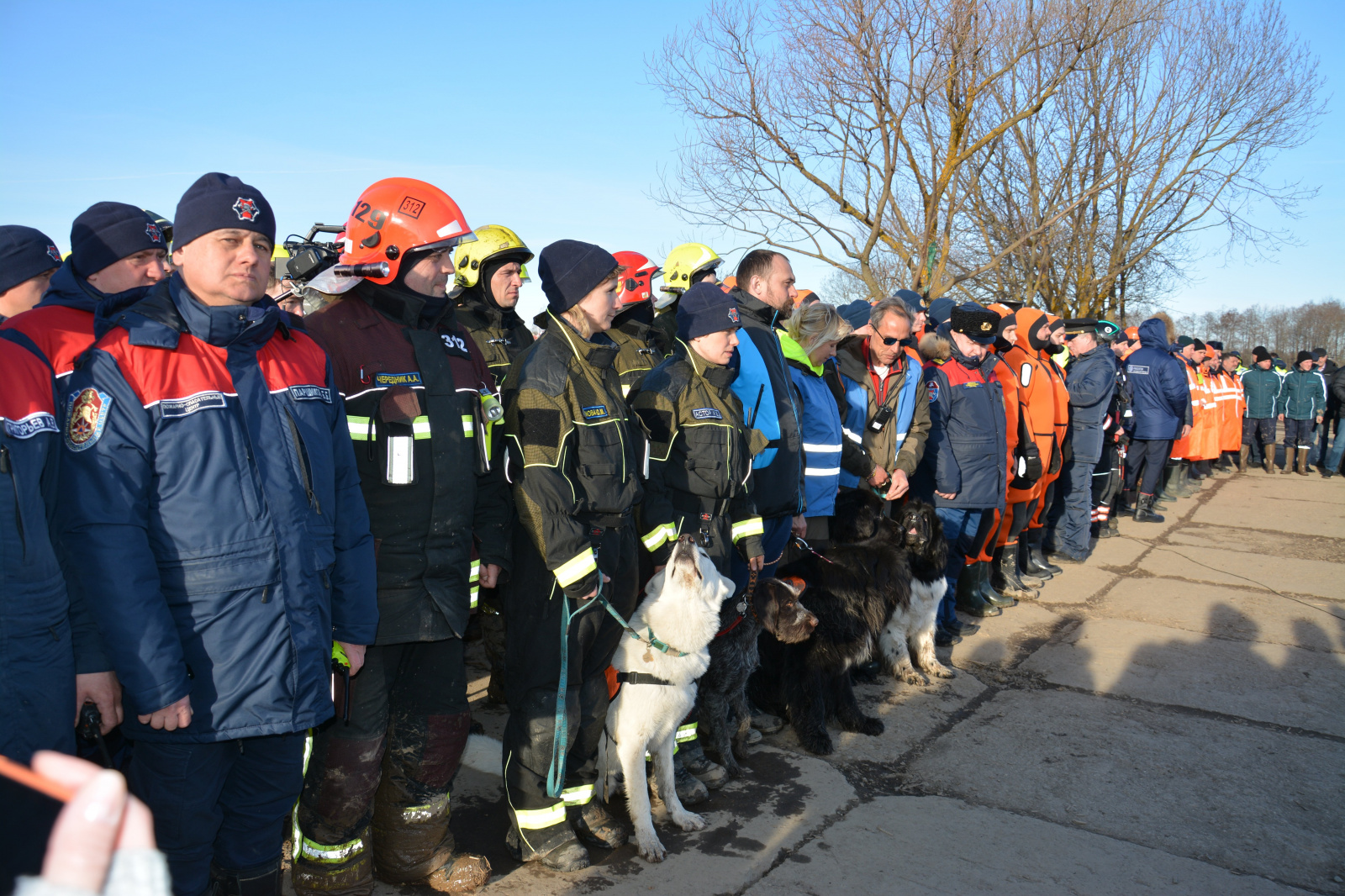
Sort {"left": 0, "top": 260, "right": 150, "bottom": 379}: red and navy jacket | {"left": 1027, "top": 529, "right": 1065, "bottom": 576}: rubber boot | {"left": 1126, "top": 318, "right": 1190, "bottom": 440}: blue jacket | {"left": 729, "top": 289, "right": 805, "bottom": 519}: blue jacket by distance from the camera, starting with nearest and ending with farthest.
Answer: {"left": 0, "top": 260, "right": 150, "bottom": 379}: red and navy jacket → {"left": 729, "top": 289, "right": 805, "bottom": 519}: blue jacket → {"left": 1027, "top": 529, "right": 1065, "bottom": 576}: rubber boot → {"left": 1126, "top": 318, "right": 1190, "bottom": 440}: blue jacket

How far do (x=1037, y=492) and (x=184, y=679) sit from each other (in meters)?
7.21

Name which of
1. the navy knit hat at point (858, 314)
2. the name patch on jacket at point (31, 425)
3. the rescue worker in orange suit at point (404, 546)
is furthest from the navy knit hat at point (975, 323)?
the name patch on jacket at point (31, 425)

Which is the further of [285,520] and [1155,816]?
[1155,816]

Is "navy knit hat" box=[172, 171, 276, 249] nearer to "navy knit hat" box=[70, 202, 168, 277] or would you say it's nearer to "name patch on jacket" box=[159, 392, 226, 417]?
"name patch on jacket" box=[159, 392, 226, 417]

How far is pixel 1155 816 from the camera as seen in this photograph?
12.4ft

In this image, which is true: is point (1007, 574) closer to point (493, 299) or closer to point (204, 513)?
point (493, 299)

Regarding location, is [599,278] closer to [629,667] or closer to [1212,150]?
[629,667]

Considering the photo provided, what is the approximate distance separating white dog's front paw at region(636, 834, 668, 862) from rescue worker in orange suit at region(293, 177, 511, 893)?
2.05 ft

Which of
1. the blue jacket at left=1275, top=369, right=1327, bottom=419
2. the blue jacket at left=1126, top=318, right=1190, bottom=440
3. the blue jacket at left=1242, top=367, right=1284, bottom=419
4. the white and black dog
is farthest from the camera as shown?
the blue jacket at left=1242, top=367, right=1284, bottom=419

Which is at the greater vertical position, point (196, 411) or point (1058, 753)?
point (196, 411)

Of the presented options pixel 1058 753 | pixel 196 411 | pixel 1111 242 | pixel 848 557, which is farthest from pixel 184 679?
pixel 1111 242

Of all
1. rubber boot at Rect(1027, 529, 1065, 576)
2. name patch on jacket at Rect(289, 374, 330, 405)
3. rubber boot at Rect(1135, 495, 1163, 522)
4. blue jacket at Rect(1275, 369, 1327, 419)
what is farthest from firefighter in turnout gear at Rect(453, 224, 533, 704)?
blue jacket at Rect(1275, 369, 1327, 419)

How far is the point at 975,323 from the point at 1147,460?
263 inches

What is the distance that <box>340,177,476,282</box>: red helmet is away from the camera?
2887 mm
